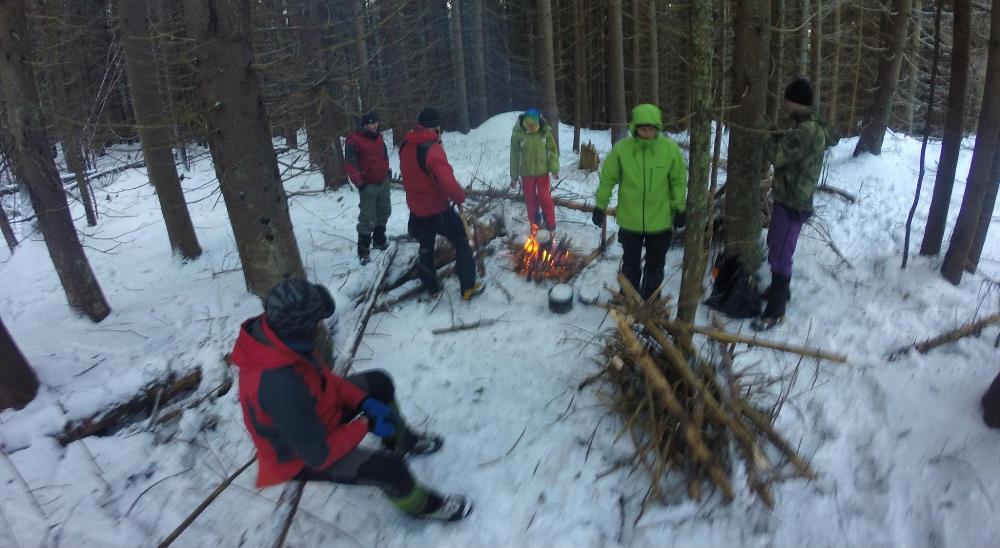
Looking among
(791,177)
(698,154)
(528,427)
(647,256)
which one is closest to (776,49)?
(791,177)

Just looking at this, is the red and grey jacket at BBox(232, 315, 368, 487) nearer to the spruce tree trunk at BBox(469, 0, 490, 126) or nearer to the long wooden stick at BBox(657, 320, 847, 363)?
the long wooden stick at BBox(657, 320, 847, 363)

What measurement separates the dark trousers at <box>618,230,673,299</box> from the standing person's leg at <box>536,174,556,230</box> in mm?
2527

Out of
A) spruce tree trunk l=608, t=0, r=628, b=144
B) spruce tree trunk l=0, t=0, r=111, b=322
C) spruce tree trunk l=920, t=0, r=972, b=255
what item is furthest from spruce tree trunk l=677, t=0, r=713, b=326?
spruce tree trunk l=608, t=0, r=628, b=144

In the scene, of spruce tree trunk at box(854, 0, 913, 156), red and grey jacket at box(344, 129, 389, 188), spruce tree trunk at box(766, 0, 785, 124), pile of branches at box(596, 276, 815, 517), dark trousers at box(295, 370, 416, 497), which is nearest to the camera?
dark trousers at box(295, 370, 416, 497)

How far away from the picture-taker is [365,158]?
7156mm

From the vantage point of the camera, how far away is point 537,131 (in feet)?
25.2

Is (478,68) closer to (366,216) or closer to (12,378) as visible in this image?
(366,216)

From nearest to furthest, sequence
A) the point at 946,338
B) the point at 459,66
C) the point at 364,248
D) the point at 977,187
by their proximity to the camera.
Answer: the point at 946,338 < the point at 977,187 < the point at 364,248 < the point at 459,66

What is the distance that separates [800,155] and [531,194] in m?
3.94

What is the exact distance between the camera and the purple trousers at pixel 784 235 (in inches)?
185

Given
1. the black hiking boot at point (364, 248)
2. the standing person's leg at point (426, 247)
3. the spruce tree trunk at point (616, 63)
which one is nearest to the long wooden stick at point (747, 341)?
the standing person's leg at point (426, 247)

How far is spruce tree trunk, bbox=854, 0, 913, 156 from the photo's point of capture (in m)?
9.93

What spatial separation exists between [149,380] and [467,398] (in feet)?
10.4

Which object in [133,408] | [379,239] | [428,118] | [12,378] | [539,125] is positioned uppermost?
[428,118]
